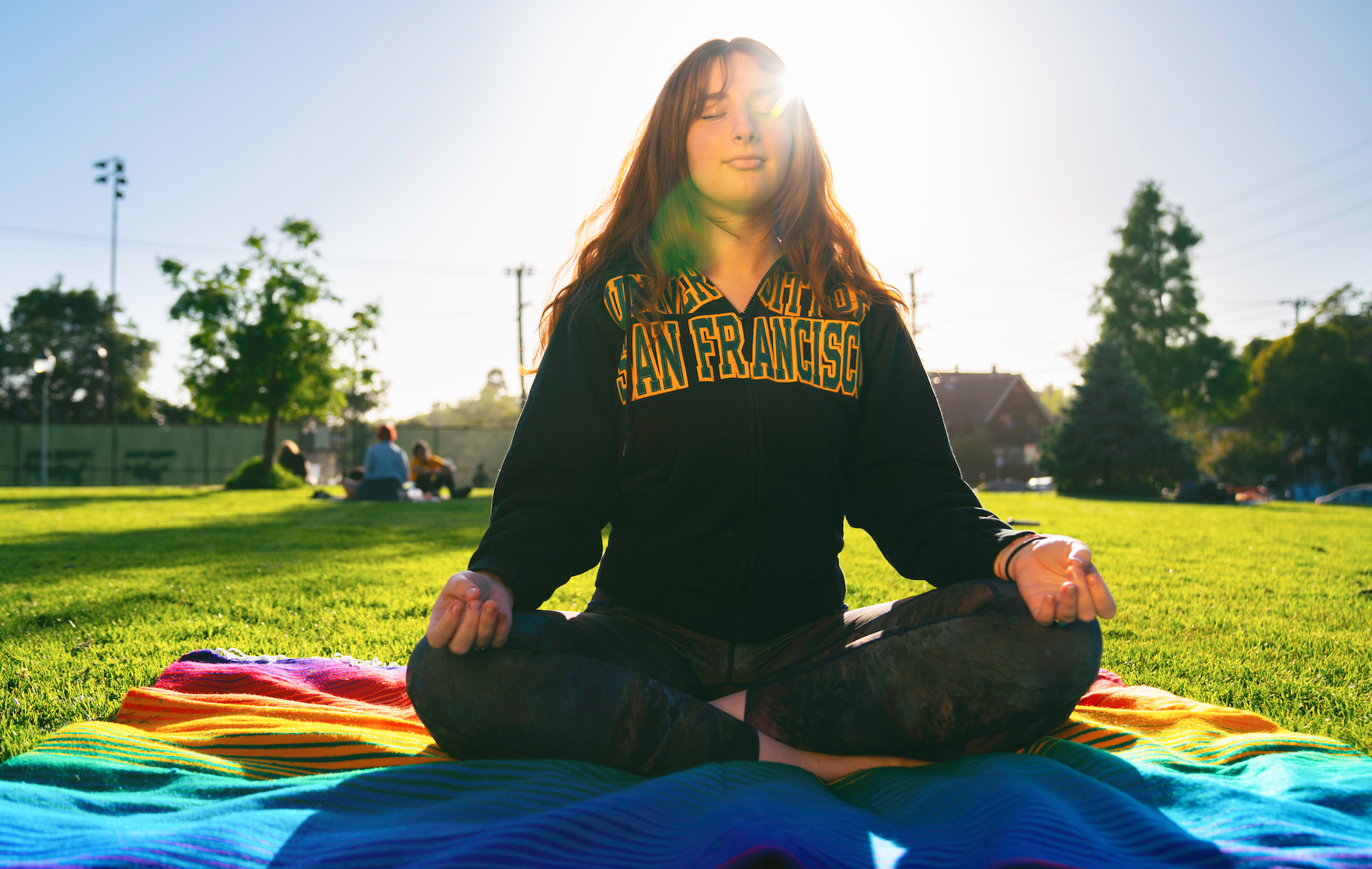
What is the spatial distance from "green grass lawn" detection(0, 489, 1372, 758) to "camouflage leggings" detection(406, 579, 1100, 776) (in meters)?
1.18

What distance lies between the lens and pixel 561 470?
182 centimetres

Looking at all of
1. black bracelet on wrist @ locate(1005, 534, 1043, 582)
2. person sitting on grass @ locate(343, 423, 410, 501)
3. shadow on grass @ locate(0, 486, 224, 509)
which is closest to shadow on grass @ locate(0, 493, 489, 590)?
person sitting on grass @ locate(343, 423, 410, 501)

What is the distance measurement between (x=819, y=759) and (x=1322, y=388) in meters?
40.9

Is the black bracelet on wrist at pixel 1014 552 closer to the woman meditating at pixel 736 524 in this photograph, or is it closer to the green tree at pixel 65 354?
the woman meditating at pixel 736 524

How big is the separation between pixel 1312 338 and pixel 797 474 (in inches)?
1633

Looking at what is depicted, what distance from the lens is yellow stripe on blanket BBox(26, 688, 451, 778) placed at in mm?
1531

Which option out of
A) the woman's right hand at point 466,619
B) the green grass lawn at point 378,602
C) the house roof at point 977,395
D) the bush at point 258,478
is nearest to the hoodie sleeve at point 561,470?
the woman's right hand at point 466,619

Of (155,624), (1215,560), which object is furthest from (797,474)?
(1215,560)

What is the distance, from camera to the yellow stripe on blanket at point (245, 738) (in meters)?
1.53

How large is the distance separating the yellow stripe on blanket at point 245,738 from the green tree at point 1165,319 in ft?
130

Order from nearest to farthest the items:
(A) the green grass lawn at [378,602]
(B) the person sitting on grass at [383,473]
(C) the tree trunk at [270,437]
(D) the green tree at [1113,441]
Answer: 1. (A) the green grass lawn at [378,602]
2. (B) the person sitting on grass at [383,473]
3. (C) the tree trunk at [270,437]
4. (D) the green tree at [1113,441]

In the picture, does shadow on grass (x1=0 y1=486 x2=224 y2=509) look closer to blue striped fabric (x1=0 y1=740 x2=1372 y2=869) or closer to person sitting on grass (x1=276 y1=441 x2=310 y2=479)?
person sitting on grass (x1=276 y1=441 x2=310 y2=479)

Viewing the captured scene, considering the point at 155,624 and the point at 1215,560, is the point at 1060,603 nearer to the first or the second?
the point at 155,624

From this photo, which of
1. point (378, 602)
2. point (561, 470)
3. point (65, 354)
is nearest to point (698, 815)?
point (561, 470)
